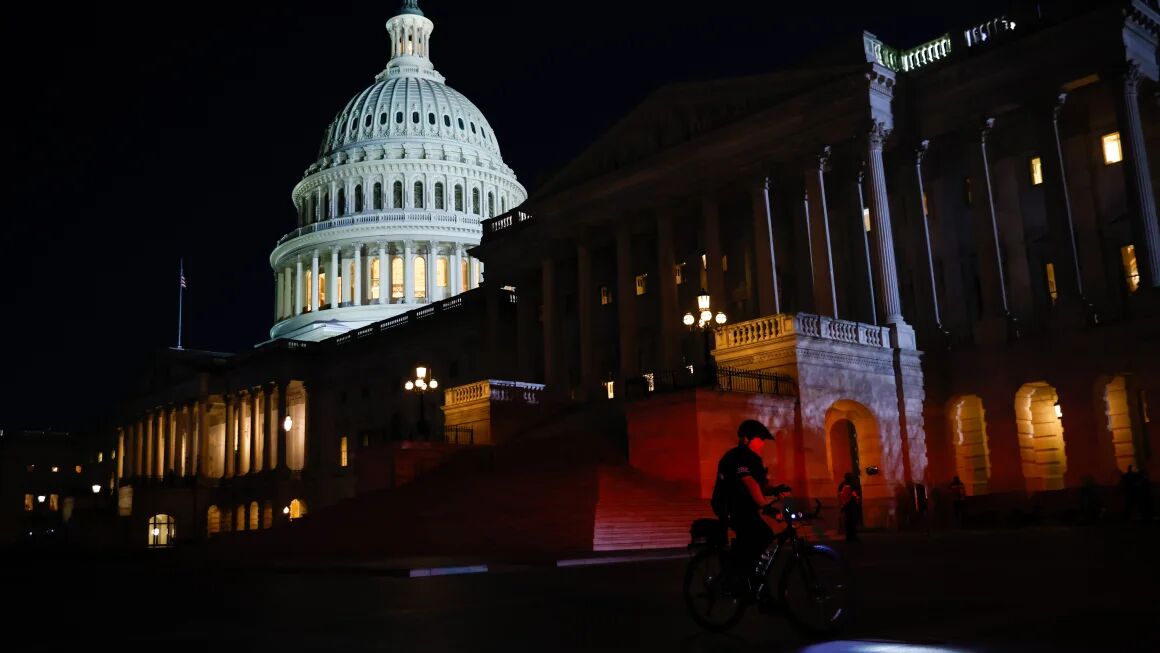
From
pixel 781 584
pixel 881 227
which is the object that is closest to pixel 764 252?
pixel 881 227

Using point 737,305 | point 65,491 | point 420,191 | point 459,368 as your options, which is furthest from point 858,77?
point 65,491

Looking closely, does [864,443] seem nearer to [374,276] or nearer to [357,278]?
[374,276]

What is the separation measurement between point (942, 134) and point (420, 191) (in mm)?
82702

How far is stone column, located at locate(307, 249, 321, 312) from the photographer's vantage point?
115000mm

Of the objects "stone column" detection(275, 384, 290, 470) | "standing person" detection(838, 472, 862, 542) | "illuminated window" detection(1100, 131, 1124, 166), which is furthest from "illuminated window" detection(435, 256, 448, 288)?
"standing person" detection(838, 472, 862, 542)

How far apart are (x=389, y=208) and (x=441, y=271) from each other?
907 cm

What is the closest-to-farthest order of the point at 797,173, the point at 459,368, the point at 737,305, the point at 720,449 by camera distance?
the point at 720,449 → the point at 797,173 → the point at 737,305 → the point at 459,368

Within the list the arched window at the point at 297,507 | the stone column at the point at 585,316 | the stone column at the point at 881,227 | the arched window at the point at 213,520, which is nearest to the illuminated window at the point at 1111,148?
the stone column at the point at 881,227

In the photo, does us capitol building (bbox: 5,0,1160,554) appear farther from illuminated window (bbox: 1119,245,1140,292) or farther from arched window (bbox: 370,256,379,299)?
arched window (bbox: 370,256,379,299)

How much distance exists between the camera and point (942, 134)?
141 feet

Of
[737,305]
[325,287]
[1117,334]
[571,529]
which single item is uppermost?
[325,287]

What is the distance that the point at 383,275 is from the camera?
11269 cm

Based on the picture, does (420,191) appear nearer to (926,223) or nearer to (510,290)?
(510,290)

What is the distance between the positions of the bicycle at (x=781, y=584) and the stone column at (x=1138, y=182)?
2964cm
